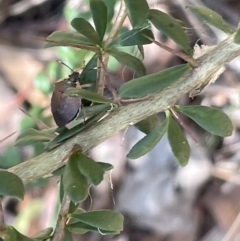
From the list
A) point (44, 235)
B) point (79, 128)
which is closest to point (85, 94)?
point (79, 128)

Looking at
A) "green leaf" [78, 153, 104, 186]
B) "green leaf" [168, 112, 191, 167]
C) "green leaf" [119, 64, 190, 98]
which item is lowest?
"green leaf" [168, 112, 191, 167]

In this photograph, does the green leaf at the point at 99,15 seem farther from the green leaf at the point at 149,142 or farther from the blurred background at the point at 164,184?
the blurred background at the point at 164,184

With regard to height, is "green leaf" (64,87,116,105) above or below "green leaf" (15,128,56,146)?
above

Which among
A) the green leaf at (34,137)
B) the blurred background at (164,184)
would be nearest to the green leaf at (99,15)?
the green leaf at (34,137)

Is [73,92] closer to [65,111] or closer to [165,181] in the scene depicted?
[65,111]

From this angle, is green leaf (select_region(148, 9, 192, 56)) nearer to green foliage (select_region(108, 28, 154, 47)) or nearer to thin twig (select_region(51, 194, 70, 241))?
green foliage (select_region(108, 28, 154, 47))

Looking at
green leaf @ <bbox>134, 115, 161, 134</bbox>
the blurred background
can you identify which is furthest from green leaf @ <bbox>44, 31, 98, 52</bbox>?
the blurred background

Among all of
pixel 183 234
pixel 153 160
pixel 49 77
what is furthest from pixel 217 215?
pixel 49 77

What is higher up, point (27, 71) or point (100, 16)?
point (100, 16)
